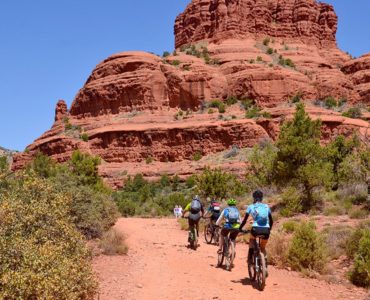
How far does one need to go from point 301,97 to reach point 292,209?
4010 centimetres

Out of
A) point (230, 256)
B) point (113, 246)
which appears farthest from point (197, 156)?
point (230, 256)

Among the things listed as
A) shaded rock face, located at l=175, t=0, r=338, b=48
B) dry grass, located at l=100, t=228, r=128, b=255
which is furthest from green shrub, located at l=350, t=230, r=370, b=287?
shaded rock face, located at l=175, t=0, r=338, b=48

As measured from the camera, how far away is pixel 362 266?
31.5 ft

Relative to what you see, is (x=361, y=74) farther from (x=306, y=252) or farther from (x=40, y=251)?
(x=40, y=251)

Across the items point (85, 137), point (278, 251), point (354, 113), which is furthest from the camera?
point (85, 137)

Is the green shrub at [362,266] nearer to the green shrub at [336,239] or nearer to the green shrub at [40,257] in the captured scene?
the green shrub at [336,239]

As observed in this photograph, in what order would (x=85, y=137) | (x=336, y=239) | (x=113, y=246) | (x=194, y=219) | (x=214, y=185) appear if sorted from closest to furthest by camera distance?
(x=113, y=246) → (x=336, y=239) → (x=194, y=219) → (x=214, y=185) → (x=85, y=137)

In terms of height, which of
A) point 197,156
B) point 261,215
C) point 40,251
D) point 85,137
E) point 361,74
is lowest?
point 40,251

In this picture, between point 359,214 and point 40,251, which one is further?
point 359,214

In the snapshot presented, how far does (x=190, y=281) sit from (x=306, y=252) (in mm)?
3142

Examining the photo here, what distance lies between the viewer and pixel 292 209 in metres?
19.3

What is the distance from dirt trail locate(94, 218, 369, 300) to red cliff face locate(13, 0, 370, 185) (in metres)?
31.5

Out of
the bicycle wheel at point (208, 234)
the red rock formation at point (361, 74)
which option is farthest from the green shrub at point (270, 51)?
the bicycle wheel at point (208, 234)

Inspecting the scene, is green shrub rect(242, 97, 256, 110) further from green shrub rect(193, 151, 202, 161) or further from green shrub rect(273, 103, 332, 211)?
green shrub rect(273, 103, 332, 211)
